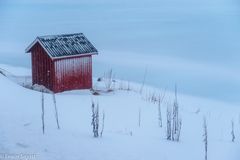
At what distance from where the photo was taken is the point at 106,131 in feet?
27.9

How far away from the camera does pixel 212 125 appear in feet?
37.4

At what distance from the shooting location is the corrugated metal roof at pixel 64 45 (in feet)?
43.3

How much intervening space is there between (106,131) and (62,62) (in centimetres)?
526

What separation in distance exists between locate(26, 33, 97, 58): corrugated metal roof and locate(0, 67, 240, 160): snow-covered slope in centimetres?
118

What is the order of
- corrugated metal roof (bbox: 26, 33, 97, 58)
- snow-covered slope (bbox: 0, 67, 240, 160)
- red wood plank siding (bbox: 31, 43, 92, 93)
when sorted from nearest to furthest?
1. snow-covered slope (bbox: 0, 67, 240, 160)
2. corrugated metal roof (bbox: 26, 33, 97, 58)
3. red wood plank siding (bbox: 31, 43, 92, 93)

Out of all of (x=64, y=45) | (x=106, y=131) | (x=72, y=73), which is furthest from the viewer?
(x=72, y=73)

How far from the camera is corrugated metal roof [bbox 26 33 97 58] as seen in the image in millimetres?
13195

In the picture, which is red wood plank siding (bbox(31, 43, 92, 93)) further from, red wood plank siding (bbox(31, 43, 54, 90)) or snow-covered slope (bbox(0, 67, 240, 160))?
snow-covered slope (bbox(0, 67, 240, 160))

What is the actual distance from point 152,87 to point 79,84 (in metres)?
5.13

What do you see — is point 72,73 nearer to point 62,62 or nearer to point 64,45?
point 62,62

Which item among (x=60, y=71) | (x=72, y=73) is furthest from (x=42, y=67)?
(x=72, y=73)

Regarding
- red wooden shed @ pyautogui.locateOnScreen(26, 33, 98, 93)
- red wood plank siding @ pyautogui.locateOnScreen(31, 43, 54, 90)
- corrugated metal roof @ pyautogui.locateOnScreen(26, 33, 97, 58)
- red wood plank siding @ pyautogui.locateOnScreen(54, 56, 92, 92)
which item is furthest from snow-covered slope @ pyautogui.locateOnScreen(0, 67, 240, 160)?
corrugated metal roof @ pyautogui.locateOnScreen(26, 33, 97, 58)

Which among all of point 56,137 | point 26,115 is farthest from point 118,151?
point 26,115

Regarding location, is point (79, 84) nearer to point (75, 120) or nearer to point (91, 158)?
point (75, 120)
